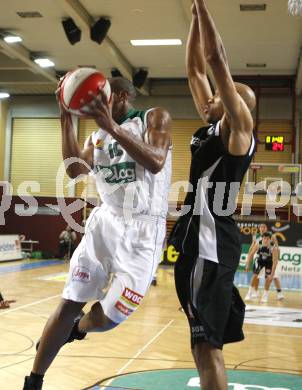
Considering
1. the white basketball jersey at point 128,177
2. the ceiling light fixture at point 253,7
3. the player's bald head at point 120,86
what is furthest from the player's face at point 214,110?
the ceiling light fixture at point 253,7

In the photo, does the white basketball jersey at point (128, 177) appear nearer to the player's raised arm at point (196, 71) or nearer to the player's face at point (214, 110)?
the player's raised arm at point (196, 71)

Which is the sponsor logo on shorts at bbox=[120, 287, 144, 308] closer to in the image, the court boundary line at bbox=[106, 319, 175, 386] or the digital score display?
the court boundary line at bbox=[106, 319, 175, 386]

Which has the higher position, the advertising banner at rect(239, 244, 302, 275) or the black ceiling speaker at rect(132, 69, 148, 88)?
the black ceiling speaker at rect(132, 69, 148, 88)

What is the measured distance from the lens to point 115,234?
3.57 metres

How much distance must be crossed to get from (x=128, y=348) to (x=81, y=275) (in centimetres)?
312

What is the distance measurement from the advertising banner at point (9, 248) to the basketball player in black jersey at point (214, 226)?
16.2 m

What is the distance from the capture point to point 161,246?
376cm

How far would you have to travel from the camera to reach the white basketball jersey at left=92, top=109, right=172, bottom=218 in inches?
142

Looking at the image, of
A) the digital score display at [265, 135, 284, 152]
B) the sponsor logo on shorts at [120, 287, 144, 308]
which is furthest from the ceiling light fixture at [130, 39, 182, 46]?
the sponsor logo on shorts at [120, 287, 144, 308]

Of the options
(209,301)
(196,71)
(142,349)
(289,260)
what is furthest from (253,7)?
(209,301)

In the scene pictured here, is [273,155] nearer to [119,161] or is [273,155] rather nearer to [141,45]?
[141,45]

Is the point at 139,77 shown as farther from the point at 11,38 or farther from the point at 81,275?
the point at 81,275

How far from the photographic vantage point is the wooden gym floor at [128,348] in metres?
5.27

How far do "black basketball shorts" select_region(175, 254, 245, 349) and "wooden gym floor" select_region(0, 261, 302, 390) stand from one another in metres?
2.15
